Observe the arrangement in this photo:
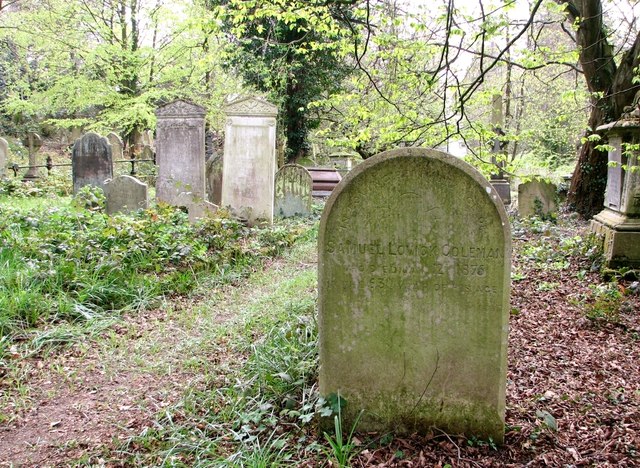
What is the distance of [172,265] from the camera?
6.09 metres

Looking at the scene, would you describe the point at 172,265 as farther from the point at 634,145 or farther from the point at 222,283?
the point at 634,145

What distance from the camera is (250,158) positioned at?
368 inches

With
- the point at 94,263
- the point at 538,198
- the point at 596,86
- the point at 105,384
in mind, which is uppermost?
the point at 596,86

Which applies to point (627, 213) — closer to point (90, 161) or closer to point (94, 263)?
point (94, 263)

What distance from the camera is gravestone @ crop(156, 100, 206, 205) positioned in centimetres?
920

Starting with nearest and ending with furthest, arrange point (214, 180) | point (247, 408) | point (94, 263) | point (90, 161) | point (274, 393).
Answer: point (247, 408), point (274, 393), point (94, 263), point (90, 161), point (214, 180)

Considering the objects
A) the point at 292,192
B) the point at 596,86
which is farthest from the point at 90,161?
the point at 596,86

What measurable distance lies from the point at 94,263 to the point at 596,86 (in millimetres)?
8824

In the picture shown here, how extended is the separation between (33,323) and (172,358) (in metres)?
1.45

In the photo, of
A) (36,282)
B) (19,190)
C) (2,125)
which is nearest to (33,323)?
(36,282)

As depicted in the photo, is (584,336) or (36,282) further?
(36,282)

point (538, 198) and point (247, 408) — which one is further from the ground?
point (538, 198)

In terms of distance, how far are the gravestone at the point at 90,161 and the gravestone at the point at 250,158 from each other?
11.8 feet

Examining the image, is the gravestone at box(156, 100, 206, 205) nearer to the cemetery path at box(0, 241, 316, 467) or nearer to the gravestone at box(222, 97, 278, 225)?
the gravestone at box(222, 97, 278, 225)
